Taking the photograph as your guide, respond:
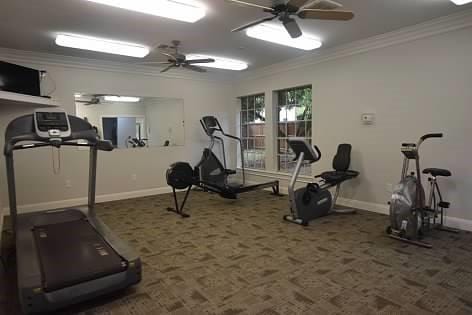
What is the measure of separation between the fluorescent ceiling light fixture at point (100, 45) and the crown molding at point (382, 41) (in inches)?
108

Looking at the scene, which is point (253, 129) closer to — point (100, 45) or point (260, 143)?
point (260, 143)

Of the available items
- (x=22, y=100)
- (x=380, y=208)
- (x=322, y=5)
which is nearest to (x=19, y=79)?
(x=22, y=100)

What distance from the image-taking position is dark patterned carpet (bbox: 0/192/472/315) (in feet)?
7.47

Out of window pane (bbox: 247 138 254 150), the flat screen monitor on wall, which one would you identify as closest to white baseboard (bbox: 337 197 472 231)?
window pane (bbox: 247 138 254 150)

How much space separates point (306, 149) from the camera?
4.25 meters

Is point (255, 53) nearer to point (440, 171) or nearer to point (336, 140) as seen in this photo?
point (336, 140)

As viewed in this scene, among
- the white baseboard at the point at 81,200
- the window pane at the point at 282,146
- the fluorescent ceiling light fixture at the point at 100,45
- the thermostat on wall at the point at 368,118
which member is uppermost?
the fluorescent ceiling light fixture at the point at 100,45

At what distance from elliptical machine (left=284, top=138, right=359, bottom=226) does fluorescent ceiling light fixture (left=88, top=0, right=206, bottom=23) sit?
6.89 feet

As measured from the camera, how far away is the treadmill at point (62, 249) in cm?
213

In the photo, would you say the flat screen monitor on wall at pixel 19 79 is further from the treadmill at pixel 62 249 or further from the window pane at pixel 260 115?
the window pane at pixel 260 115

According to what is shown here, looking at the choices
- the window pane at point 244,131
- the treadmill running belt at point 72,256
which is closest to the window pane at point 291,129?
the window pane at point 244,131

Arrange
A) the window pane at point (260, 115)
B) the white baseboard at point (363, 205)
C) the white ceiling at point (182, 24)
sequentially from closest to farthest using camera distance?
the white ceiling at point (182, 24) < the white baseboard at point (363, 205) < the window pane at point (260, 115)

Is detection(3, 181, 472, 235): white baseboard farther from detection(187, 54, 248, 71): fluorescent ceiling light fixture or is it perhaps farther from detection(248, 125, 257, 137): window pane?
detection(187, 54, 248, 71): fluorescent ceiling light fixture

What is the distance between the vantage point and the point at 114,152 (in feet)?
19.7
